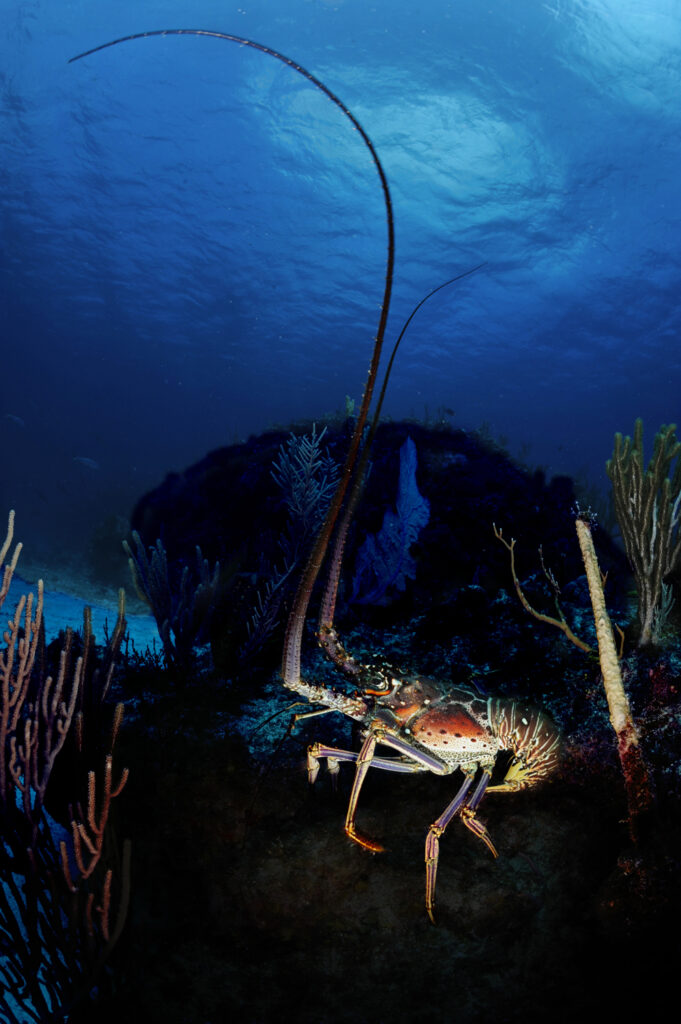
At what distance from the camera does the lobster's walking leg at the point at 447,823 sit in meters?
2.73

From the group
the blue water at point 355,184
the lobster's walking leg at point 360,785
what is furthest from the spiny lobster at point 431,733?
the blue water at point 355,184

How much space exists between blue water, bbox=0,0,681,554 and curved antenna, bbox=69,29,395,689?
706cm

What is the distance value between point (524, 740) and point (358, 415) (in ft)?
8.67

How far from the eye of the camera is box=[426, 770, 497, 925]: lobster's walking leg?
8.97ft

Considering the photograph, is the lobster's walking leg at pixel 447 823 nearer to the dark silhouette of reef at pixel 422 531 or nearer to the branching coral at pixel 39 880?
the branching coral at pixel 39 880

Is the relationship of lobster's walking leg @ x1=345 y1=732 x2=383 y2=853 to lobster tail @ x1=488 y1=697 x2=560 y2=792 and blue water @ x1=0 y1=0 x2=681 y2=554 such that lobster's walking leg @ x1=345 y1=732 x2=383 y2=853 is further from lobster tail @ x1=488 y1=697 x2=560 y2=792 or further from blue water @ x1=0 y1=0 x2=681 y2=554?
blue water @ x1=0 y1=0 x2=681 y2=554

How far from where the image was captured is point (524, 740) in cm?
323

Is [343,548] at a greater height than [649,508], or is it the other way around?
[649,508]

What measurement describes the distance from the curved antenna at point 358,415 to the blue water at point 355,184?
7.06 meters

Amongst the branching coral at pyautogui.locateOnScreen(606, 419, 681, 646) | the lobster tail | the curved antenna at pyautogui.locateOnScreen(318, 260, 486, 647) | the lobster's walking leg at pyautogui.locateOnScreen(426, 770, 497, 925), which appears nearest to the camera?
the curved antenna at pyautogui.locateOnScreen(318, 260, 486, 647)

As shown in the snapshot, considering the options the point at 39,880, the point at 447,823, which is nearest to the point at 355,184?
the point at 447,823

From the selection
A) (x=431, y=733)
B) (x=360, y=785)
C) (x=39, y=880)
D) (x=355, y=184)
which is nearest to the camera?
(x=39, y=880)

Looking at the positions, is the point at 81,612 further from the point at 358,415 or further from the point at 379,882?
the point at 358,415

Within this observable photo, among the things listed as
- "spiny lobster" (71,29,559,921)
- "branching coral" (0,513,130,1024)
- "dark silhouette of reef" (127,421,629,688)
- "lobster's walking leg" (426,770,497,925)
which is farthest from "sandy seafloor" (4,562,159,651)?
"lobster's walking leg" (426,770,497,925)
